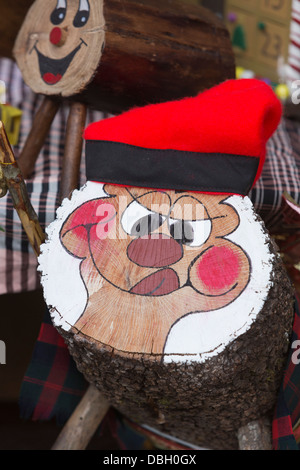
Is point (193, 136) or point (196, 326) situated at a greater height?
point (193, 136)

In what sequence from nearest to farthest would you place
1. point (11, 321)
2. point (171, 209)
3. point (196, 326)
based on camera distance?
point (196, 326), point (171, 209), point (11, 321)

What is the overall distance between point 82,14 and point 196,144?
455 mm

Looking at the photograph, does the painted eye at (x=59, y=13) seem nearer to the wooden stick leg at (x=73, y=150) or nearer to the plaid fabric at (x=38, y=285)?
the wooden stick leg at (x=73, y=150)

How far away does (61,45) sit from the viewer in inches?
43.5

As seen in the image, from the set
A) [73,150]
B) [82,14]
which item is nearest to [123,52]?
[82,14]

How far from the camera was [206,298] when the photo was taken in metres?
0.76

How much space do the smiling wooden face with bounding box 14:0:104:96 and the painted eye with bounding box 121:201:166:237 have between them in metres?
0.37

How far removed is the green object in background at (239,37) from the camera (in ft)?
6.29

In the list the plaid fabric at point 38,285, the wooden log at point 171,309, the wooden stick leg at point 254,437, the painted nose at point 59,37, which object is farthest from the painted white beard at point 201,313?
the painted nose at point 59,37

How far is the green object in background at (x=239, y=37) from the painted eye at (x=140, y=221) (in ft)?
4.41

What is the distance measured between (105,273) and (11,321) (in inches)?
24.3
